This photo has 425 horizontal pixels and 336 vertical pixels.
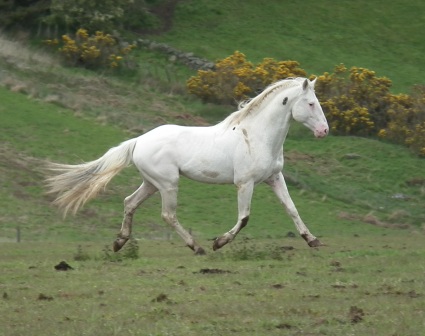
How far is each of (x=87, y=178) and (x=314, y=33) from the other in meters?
38.7

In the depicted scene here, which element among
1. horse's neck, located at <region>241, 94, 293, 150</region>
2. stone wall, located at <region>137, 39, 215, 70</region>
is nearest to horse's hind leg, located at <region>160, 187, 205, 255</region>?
horse's neck, located at <region>241, 94, 293, 150</region>

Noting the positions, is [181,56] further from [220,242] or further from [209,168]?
[220,242]

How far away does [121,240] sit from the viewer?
61.2 ft

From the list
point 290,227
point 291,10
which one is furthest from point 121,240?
point 291,10

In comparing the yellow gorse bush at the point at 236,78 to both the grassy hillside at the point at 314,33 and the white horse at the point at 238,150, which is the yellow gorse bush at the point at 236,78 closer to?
the grassy hillside at the point at 314,33

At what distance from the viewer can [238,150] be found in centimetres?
1836

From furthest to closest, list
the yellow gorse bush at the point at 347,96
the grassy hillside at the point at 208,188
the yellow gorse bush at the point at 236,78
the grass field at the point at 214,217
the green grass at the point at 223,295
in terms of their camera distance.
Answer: the yellow gorse bush at the point at 236,78, the yellow gorse bush at the point at 347,96, the grassy hillside at the point at 208,188, the grass field at the point at 214,217, the green grass at the point at 223,295

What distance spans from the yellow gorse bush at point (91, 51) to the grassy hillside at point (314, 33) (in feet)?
17.0

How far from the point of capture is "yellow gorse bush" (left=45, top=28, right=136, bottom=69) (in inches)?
1881

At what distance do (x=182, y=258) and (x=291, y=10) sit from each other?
42.2 m

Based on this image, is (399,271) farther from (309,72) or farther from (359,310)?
(309,72)

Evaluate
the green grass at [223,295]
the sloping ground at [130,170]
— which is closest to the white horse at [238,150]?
the green grass at [223,295]

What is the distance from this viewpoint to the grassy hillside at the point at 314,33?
53344 mm

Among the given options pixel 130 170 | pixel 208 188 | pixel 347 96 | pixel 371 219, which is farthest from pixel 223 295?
pixel 347 96
